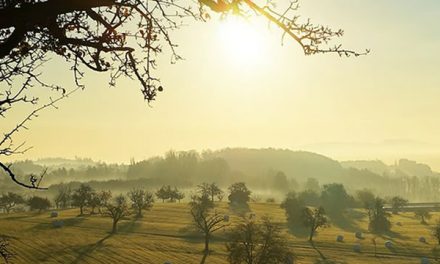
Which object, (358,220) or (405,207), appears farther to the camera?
(405,207)

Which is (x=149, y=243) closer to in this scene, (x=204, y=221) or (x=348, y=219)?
(x=204, y=221)

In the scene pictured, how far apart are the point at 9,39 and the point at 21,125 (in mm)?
932

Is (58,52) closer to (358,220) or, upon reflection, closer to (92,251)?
(92,251)

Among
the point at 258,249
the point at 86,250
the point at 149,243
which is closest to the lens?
the point at 258,249

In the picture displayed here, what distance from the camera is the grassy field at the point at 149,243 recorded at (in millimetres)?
49438

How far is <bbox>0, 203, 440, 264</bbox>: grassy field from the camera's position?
4944cm

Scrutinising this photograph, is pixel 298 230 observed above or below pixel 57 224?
below

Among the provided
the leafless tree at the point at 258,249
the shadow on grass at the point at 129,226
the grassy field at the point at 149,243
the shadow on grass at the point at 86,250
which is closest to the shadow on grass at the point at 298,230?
the grassy field at the point at 149,243

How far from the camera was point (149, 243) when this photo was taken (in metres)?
58.3

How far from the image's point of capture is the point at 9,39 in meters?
4.69

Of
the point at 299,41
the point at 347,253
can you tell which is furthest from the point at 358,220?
the point at 299,41

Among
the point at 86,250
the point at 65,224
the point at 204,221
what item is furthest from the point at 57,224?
the point at 204,221

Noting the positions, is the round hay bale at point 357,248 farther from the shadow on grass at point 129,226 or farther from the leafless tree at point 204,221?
the shadow on grass at point 129,226

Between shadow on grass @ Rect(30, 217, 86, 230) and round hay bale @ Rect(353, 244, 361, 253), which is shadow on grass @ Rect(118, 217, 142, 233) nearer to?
shadow on grass @ Rect(30, 217, 86, 230)
